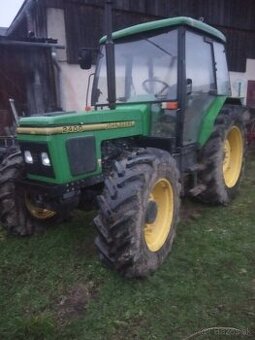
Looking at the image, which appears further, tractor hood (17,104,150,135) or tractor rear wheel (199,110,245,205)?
tractor rear wheel (199,110,245,205)

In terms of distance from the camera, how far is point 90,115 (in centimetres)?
342

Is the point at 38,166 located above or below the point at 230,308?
above

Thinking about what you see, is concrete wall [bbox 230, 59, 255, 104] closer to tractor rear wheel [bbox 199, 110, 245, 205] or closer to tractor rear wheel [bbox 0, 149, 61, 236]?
tractor rear wheel [bbox 199, 110, 245, 205]

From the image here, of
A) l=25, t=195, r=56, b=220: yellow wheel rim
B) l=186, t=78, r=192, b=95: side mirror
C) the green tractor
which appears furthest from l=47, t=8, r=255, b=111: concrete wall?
l=25, t=195, r=56, b=220: yellow wheel rim

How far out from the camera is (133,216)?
119 inches

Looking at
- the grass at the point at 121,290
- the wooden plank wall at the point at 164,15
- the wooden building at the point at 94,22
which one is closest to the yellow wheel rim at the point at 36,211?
the grass at the point at 121,290

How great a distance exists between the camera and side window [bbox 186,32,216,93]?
4.15 meters

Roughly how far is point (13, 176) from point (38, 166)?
0.48 meters

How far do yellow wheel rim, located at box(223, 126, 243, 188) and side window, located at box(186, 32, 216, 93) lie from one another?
0.98 metres

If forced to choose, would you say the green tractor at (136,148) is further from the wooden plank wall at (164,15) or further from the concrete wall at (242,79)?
the concrete wall at (242,79)

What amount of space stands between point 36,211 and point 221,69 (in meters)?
2.92

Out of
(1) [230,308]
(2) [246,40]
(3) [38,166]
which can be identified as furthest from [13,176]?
(2) [246,40]

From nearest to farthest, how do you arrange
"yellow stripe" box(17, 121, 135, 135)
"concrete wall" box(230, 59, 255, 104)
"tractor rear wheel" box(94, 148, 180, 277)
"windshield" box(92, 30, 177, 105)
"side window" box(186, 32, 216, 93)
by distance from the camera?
"tractor rear wheel" box(94, 148, 180, 277)
"yellow stripe" box(17, 121, 135, 135)
"windshield" box(92, 30, 177, 105)
"side window" box(186, 32, 216, 93)
"concrete wall" box(230, 59, 255, 104)

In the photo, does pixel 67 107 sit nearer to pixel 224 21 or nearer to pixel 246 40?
pixel 224 21
